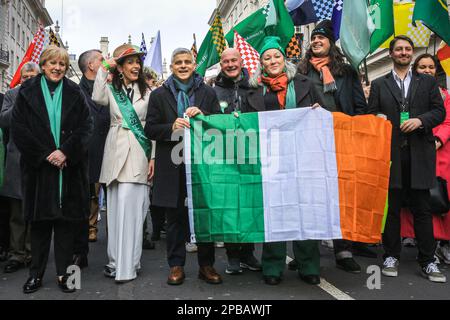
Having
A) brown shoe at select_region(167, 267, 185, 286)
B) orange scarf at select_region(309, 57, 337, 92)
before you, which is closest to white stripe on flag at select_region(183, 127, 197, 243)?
brown shoe at select_region(167, 267, 185, 286)

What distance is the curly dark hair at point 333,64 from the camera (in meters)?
5.15

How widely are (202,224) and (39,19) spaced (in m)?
68.7

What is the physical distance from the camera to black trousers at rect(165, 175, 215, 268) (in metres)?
4.42

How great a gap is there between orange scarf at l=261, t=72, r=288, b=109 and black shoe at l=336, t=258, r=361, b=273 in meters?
1.88

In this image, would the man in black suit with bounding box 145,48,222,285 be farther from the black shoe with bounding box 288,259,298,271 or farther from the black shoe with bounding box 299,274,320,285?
the black shoe with bounding box 288,259,298,271

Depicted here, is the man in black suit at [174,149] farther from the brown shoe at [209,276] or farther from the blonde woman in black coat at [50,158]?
the blonde woman in black coat at [50,158]

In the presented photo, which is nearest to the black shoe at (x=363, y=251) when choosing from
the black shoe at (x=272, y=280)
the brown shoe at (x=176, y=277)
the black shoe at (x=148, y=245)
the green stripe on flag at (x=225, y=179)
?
the black shoe at (x=272, y=280)

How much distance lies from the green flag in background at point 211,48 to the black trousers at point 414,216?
5.87 m

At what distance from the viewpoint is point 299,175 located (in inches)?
164

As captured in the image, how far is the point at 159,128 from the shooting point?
4.34 m

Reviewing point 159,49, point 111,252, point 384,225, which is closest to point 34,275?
point 111,252

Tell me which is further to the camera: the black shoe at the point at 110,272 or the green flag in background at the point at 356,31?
the green flag in background at the point at 356,31

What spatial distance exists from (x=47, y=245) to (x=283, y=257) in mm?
2272

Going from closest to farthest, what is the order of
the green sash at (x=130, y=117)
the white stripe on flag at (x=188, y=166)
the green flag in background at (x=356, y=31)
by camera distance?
the white stripe on flag at (x=188, y=166) < the green sash at (x=130, y=117) < the green flag in background at (x=356, y=31)
